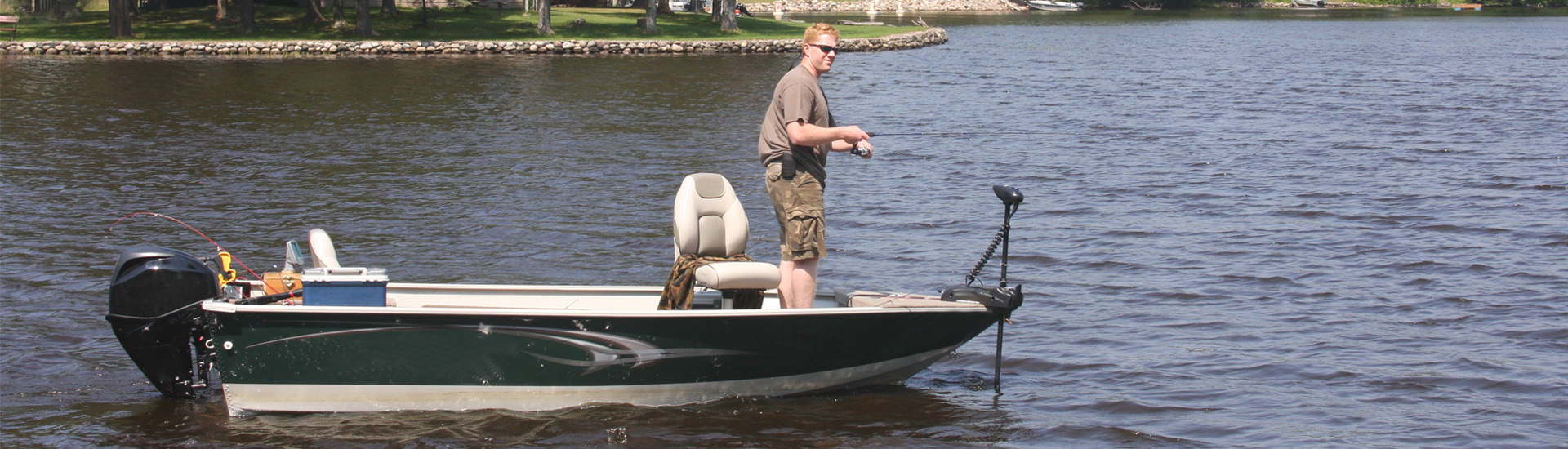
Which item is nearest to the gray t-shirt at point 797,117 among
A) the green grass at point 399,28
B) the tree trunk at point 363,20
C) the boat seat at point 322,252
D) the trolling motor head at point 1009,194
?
the trolling motor head at point 1009,194

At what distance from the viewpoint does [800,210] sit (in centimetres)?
663

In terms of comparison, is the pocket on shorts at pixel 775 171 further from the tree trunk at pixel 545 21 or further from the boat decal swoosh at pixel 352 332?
the tree trunk at pixel 545 21

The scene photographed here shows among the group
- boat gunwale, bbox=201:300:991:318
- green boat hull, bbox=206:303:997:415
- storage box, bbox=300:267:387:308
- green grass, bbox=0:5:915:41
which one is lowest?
green boat hull, bbox=206:303:997:415

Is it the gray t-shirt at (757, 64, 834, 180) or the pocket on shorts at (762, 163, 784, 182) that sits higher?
the gray t-shirt at (757, 64, 834, 180)

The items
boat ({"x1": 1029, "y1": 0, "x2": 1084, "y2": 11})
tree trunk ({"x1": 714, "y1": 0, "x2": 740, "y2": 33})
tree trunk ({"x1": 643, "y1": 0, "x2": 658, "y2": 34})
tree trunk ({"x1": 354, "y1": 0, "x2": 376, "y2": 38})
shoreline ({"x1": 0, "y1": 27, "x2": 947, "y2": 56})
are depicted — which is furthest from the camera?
boat ({"x1": 1029, "y1": 0, "x2": 1084, "y2": 11})

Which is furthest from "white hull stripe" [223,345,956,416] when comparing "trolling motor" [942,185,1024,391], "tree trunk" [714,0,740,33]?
"tree trunk" [714,0,740,33]

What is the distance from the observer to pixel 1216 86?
96.8ft

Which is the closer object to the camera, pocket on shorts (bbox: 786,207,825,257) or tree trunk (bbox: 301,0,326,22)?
pocket on shorts (bbox: 786,207,825,257)

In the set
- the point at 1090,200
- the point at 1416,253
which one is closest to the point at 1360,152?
the point at 1090,200

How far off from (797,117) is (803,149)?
→ 0.75ft

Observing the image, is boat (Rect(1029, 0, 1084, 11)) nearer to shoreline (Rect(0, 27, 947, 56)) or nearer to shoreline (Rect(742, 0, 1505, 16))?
shoreline (Rect(742, 0, 1505, 16))

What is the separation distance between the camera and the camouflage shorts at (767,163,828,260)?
6.63 m

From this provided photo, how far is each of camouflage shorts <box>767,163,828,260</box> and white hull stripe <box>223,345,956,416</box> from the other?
81 cm

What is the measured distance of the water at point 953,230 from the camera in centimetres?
681
